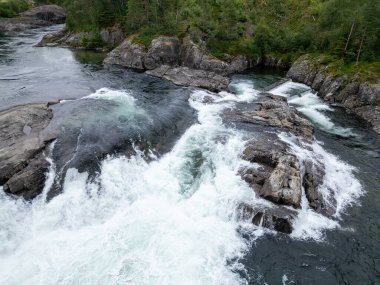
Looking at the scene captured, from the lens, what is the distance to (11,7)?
112812 mm

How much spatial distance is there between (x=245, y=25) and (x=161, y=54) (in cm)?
2984

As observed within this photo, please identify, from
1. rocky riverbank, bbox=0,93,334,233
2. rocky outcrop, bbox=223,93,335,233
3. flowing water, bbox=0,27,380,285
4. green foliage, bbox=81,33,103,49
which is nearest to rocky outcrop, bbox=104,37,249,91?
green foliage, bbox=81,33,103,49

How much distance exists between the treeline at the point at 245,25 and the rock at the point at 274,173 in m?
32.8

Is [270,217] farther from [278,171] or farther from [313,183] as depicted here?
[313,183]

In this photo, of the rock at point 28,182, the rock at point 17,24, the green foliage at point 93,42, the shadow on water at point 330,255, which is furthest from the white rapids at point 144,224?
the rock at point 17,24

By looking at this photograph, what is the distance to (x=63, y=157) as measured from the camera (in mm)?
Answer: 25766

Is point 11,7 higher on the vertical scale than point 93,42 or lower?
higher

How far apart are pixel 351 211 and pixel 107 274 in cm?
1934

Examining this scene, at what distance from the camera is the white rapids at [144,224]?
18922 millimetres

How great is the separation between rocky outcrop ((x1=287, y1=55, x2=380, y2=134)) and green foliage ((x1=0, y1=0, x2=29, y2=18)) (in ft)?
341

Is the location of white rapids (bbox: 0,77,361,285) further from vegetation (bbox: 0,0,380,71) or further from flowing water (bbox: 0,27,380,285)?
vegetation (bbox: 0,0,380,71)

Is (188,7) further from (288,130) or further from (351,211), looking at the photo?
(351,211)

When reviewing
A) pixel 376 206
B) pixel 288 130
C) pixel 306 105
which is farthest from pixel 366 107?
pixel 376 206

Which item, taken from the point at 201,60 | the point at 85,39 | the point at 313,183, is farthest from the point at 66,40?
the point at 313,183
